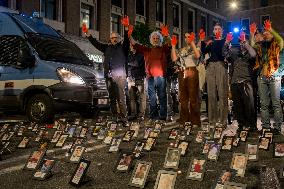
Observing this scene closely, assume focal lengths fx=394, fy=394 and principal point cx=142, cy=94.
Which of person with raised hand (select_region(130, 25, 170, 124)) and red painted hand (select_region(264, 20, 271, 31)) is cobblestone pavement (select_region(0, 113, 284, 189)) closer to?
red painted hand (select_region(264, 20, 271, 31))

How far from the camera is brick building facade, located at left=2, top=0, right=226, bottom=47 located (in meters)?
24.7

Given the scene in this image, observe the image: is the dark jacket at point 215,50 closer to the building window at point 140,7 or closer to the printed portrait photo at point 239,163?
the printed portrait photo at point 239,163

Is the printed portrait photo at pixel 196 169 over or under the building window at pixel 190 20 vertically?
under

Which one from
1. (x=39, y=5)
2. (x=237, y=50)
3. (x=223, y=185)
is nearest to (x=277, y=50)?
(x=237, y=50)

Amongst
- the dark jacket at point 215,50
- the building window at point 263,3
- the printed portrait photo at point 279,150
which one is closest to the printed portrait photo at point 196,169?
the printed portrait photo at point 279,150

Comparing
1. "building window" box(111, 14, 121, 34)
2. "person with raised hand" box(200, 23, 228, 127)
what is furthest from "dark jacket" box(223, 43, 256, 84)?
"building window" box(111, 14, 121, 34)

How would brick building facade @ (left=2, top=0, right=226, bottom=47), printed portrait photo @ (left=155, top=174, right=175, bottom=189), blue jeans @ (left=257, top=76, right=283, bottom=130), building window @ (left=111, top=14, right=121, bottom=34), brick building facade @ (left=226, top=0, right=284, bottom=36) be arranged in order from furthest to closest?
brick building facade @ (left=226, top=0, right=284, bottom=36)
building window @ (left=111, top=14, right=121, bottom=34)
brick building facade @ (left=2, top=0, right=226, bottom=47)
blue jeans @ (left=257, top=76, right=283, bottom=130)
printed portrait photo @ (left=155, top=174, right=175, bottom=189)

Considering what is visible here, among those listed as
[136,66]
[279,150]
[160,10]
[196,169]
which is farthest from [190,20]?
[196,169]

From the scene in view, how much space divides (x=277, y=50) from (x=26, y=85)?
213 inches

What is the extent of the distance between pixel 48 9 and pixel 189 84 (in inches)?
751

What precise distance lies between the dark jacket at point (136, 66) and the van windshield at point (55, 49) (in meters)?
1.13

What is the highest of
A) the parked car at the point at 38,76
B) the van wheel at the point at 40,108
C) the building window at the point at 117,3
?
the building window at the point at 117,3

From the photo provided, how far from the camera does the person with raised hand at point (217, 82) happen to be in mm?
7277

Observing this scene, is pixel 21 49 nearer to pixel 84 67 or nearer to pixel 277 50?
pixel 84 67
